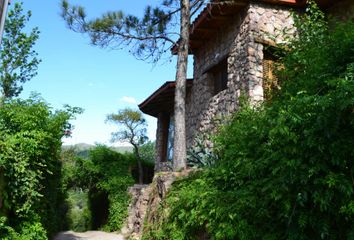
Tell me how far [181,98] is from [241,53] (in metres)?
1.83

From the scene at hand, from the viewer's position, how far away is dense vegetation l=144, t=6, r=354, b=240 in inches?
119

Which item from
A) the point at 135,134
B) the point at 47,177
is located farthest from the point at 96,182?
the point at 47,177

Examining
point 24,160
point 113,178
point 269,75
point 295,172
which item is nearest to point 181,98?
point 269,75

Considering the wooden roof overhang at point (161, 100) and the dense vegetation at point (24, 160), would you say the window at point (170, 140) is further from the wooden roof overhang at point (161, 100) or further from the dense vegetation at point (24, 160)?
the dense vegetation at point (24, 160)

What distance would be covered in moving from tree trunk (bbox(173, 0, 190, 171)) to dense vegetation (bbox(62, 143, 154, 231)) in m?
6.61

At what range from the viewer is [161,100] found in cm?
1332

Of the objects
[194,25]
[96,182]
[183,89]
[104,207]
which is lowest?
[104,207]

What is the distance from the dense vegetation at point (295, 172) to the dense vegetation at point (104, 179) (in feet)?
32.1

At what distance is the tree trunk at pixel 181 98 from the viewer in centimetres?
848

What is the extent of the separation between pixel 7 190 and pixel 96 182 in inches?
414

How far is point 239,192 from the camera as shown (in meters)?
4.10

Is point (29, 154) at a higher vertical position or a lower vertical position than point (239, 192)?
higher

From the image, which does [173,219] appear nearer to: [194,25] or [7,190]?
[7,190]

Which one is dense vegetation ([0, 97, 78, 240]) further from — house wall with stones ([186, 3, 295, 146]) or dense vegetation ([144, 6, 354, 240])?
house wall with stones ([186, 3, 295, 146])
